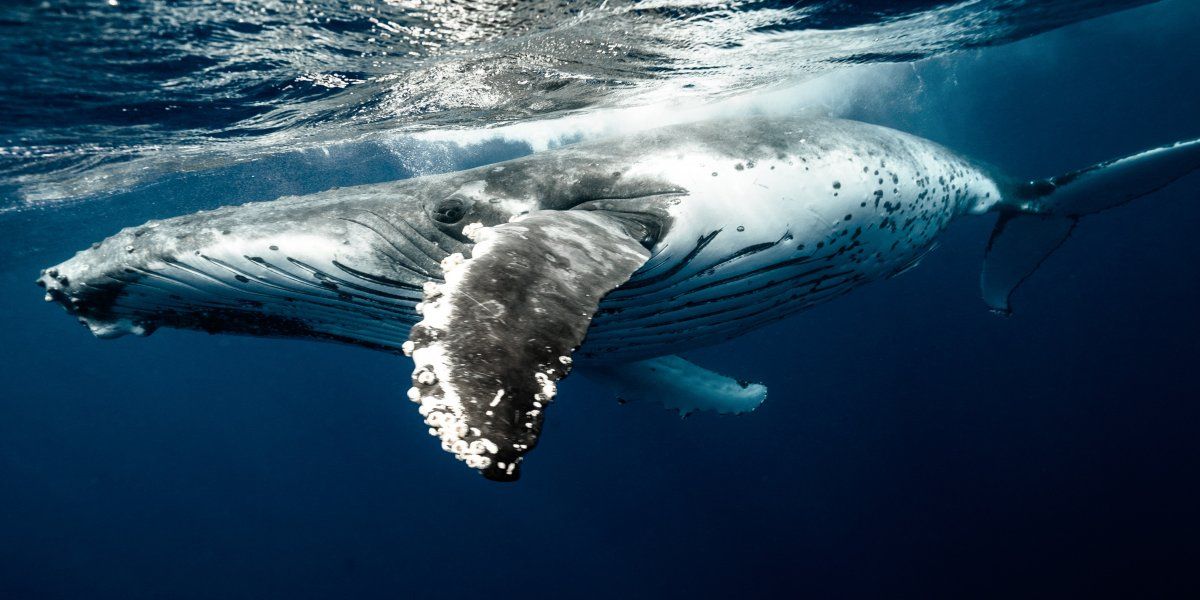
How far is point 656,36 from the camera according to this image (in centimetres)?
884

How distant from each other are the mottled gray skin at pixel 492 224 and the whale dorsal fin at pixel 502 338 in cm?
152

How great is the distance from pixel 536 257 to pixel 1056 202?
25.2 ft

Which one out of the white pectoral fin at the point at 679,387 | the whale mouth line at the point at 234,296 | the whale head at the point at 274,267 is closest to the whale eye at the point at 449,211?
the whale head at the point at 274,267

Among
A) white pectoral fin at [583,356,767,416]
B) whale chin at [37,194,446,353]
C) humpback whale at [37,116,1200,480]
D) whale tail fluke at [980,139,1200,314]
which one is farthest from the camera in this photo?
white pectoral fin at [583,356,767,416]

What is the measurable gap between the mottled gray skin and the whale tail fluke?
2.91 meters

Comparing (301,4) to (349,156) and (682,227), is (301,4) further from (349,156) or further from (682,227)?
(349,156)

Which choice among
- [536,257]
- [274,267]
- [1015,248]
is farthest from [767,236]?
[1015,248]

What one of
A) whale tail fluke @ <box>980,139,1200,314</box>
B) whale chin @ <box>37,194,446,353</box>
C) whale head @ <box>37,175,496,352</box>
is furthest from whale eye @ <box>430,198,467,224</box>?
whale tail fluke @ <box>980,139,1200,314</box>

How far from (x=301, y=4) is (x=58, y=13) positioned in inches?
Result: 90.9

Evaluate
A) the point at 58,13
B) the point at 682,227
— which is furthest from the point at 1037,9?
the point at 58,13

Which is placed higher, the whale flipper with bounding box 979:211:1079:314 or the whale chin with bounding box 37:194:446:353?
the whale chin with bounding box 37:194:446:353

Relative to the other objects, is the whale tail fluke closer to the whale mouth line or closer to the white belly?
the white belly

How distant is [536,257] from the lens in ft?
6.53

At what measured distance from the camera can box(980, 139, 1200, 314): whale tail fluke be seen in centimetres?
635
